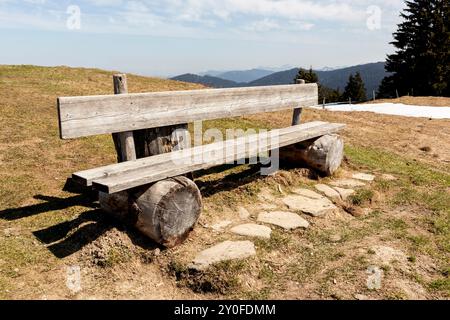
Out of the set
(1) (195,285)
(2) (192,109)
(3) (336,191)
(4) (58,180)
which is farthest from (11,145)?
(3) (336,191)

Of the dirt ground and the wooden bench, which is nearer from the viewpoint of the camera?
the dirt ground

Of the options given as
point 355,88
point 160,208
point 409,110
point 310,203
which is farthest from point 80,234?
point 355,88

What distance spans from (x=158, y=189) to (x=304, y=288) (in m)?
2.03

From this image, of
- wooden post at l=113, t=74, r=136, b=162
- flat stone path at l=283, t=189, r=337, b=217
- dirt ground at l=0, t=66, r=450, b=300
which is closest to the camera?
dirt ground at l=0, t=66, r=450, b=300

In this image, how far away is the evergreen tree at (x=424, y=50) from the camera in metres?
36.9

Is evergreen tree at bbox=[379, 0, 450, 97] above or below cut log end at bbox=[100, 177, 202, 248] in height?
above

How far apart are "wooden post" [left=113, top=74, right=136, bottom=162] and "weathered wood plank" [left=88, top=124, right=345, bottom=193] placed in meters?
0.40

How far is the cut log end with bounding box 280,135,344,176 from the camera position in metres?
7.53

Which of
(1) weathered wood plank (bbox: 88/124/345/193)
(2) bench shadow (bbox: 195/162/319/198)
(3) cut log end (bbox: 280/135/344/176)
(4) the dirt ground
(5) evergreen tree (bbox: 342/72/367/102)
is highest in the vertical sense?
(5) evergreen tree (bbox: 342/72/367/102)

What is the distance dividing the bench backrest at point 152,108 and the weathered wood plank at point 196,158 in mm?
513

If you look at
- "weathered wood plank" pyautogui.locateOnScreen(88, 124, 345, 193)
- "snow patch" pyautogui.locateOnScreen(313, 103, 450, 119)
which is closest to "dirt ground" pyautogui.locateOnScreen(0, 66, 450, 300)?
"weathered wood plank" pyautogui.locateOnScreen(88, 124, 345, 193)

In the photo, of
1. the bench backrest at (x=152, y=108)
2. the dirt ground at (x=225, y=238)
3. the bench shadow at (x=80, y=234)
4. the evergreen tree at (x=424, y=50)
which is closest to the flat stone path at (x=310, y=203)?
the dirt ground at (x=225, y=238)

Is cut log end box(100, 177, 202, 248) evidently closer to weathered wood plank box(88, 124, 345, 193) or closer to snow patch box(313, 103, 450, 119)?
weathered wood plank box(88, 124, 345, 193)

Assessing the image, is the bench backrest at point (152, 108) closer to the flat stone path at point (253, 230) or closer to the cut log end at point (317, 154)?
the cut log end at point (317, 154)
